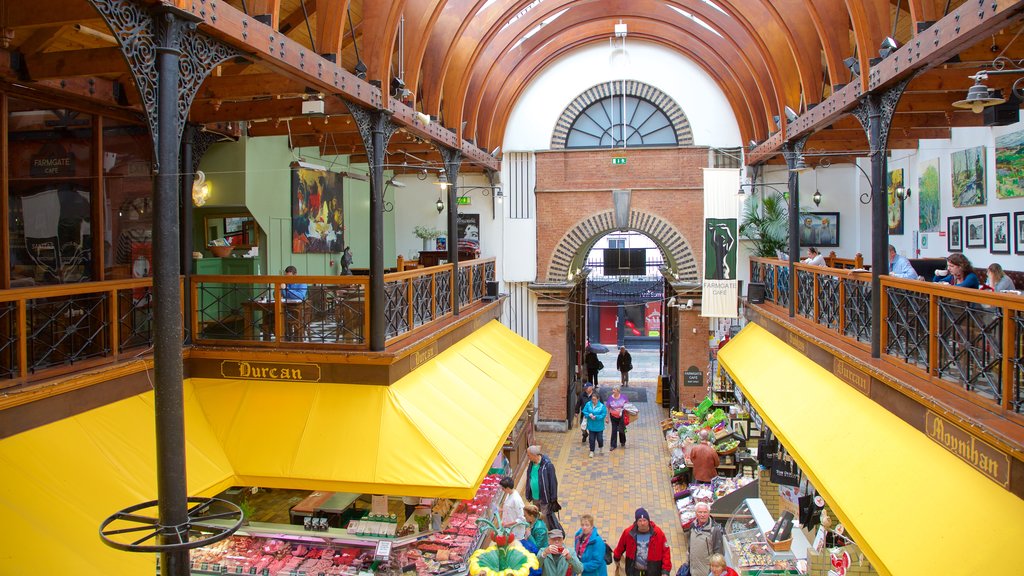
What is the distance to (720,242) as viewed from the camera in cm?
1398

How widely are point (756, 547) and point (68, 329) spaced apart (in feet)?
24.3

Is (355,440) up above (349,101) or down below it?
below

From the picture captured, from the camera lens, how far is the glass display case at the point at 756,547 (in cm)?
780

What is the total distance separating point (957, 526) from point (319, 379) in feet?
20.1

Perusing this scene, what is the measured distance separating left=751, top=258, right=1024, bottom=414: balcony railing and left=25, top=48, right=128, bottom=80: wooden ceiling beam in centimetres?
765

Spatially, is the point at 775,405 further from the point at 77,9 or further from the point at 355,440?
the point at 77,9

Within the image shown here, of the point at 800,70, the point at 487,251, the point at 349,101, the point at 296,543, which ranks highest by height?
the point at 800,70

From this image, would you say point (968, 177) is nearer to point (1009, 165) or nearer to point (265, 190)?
point (1009, 165)

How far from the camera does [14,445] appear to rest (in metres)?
5.51

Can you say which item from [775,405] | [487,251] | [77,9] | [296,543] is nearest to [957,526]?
[775,405]

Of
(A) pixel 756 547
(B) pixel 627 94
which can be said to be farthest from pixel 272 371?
(B) pixel 627 94

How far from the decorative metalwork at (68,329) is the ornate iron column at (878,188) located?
756 cm

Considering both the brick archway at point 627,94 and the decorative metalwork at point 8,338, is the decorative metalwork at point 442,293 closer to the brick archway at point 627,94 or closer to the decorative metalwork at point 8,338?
the decorative metalwork at point 8,338

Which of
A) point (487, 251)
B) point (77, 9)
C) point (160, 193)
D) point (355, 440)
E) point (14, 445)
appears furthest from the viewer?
point (487, 251)
